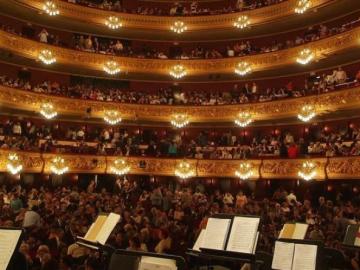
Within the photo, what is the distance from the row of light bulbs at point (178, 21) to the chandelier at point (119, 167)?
9925 millimetres

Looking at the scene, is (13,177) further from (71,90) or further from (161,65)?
(161,65)

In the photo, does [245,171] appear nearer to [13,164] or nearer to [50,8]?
[13,164]

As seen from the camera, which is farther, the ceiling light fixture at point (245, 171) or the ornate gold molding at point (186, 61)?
the ceiling light fixture at point (245, 171)

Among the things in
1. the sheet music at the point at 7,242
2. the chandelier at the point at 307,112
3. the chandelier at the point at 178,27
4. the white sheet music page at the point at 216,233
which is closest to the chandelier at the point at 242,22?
the chandelier at the point at 178,27

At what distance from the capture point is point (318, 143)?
23516mm

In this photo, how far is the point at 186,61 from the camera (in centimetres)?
3080

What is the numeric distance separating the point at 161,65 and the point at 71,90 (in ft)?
21.0

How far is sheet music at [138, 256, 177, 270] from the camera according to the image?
11.2ft

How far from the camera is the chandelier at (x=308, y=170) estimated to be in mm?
22719

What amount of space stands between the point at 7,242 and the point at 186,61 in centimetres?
2726

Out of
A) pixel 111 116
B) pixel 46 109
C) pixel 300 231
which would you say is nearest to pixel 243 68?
pixel 111 116

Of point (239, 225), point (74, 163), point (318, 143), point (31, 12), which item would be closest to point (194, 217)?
point (239, 225)

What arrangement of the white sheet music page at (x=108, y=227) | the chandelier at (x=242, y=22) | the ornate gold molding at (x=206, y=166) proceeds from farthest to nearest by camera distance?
the chandelier at (x=242, y=22) → the ornate gold molding at (x=206, y=166) → the white sheet music page at (x=108, y=227)

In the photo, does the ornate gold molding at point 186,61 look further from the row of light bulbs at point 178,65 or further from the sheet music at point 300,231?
the sheet music at point 300,231
